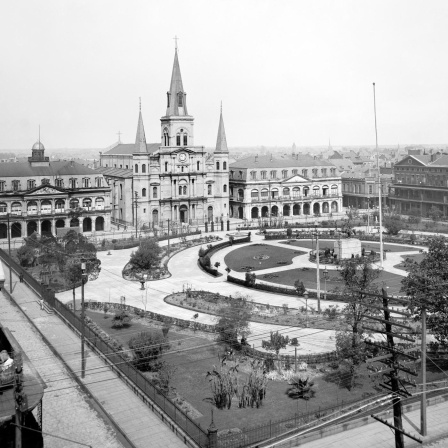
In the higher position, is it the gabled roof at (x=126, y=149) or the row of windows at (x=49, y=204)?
the gabled roof at (x=126, y=149)

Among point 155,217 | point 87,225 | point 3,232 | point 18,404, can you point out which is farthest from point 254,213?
point 18,404

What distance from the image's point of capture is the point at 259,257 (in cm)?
6606

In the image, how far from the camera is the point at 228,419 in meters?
25.5

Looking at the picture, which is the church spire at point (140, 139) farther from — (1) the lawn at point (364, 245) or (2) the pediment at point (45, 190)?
(1) the lawn at point (364, 245)

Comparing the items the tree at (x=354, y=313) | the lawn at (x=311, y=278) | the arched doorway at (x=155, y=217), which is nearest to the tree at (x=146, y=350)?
the tree at (x=354, y=313)

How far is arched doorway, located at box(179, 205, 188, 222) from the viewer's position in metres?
94.8

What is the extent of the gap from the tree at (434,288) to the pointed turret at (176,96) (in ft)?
213

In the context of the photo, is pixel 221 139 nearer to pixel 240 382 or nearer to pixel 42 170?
pixel 42 170

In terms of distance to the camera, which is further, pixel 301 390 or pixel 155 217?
pixel 155 217

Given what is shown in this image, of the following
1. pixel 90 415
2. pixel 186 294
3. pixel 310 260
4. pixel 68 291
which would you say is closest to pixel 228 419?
pixel 90 415

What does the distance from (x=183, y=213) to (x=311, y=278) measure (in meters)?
44.0

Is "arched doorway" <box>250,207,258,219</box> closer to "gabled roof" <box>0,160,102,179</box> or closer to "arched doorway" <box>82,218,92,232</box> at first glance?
"gabled roof" <box>0,160,102,179</box>

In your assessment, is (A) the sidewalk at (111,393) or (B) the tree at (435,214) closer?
(A) the sidewalk at (111,393)

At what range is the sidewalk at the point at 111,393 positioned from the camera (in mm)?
23344
